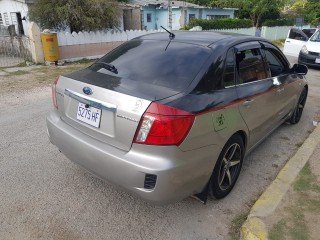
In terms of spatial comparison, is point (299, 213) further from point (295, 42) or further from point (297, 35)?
point (297, 35)

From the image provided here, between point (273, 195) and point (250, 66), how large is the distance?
141 cm

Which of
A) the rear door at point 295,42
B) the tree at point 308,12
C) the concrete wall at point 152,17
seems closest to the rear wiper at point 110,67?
the rear door at point 295,42

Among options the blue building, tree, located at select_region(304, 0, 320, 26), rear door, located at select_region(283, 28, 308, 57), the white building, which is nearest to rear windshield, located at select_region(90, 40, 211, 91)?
rear door, located at select_region(283, 28, 308, 57)

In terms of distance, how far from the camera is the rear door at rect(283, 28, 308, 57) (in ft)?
38.7

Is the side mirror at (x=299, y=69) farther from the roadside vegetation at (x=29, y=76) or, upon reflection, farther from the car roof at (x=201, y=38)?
the roadside vegetation at (x=29, y=76)

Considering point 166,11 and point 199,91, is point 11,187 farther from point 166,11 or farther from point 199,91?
point 166,11

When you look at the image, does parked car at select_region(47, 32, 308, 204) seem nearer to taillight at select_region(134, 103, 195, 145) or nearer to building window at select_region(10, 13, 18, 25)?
taillight at select_region(134, 103, 195, 145)

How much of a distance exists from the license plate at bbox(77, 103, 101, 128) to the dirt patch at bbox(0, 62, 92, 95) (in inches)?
210

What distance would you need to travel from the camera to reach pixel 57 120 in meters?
2.94

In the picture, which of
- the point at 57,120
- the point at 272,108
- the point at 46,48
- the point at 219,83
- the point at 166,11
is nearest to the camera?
the point at 219,83

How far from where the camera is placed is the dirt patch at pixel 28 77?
7.62 m

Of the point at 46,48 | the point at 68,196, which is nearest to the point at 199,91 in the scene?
the point at 68,196

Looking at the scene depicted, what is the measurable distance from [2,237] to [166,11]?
24.9m

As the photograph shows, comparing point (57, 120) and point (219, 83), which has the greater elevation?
point (219, 83)
